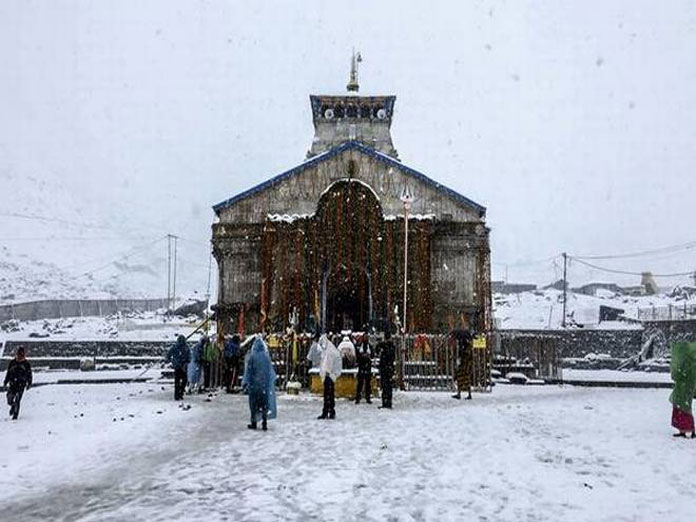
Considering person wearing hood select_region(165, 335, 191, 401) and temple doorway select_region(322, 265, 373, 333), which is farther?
temple doorway select_region(322, 265, 373, 333)

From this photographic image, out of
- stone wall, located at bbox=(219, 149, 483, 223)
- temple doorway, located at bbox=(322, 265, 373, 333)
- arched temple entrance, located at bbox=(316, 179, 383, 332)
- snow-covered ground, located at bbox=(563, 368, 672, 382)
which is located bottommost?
snow-covered ground, located at bbox=(563, 368, 672, 382)

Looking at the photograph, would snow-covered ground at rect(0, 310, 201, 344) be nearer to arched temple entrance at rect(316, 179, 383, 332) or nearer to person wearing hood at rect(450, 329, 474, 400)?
arched temple entrance at rect(316, 179, 383, 332)

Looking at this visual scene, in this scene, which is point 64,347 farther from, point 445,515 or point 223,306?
point 445,515

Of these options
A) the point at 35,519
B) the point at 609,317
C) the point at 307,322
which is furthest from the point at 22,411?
the point at 609,317

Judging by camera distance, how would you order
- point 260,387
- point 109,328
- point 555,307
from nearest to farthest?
point 260,387
point 109,328
point 555,307

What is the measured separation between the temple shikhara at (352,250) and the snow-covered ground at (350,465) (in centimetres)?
1454

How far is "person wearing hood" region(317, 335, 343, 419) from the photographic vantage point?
1366 centimetres

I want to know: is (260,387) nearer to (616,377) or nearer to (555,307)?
(616,377)

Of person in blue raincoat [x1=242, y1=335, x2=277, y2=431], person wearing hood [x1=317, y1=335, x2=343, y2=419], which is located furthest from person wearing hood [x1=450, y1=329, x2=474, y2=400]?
person in blue raincoat [x1=242, y1=335, x2=277, y2=431]

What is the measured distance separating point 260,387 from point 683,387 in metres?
7.44

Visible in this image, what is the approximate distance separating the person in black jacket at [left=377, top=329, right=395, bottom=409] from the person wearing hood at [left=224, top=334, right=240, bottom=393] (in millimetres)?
4966

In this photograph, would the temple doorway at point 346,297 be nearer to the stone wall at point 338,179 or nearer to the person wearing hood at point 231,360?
the stone wall at point 338,179

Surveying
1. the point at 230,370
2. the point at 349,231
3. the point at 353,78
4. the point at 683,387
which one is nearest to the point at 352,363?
the point at 230,370

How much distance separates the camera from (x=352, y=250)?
3006cm
